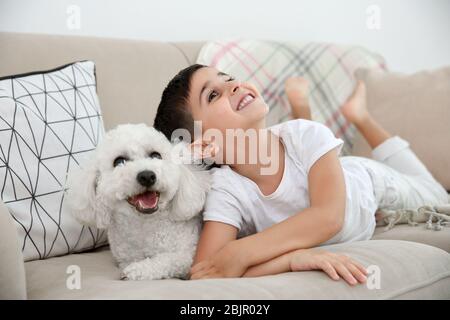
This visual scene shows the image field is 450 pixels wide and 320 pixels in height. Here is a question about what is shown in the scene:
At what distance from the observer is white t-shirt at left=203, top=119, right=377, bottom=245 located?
145cm

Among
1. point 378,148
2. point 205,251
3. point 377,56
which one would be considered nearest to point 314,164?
point 205,251

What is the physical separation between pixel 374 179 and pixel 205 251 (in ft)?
2.28

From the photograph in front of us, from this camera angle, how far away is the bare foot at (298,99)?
2080 mm

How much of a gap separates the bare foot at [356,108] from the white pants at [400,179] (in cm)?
13

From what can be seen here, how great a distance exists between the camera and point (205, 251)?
1.35 metres

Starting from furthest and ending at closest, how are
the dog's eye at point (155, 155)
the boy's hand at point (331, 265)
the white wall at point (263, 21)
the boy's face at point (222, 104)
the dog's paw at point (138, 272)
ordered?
the white wall at point (263, 21)
the boy's face at point (222, 104)
the dog's eye at point (155, 155)
the dog's paw at point (138, 272)
the boy's hand at point (331, 265)

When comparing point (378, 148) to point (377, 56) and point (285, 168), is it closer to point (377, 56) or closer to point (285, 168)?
point (377, 56)

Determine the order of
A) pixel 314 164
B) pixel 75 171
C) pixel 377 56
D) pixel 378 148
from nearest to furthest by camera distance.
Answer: pixel 75 171 < pixel 314 164 < pixel 378 148 < pixel 377 56

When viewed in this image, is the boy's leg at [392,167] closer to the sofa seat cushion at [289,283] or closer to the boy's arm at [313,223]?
the boy's arm at [313,223]

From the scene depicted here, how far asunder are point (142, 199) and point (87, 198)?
12 cm

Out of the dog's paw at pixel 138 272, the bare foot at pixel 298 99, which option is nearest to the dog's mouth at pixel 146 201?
the dog's paw at pixel 138 272

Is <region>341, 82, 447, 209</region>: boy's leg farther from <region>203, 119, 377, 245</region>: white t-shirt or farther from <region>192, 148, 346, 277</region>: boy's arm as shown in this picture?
<region>192, 148, 346, 277</region>: boy's arm

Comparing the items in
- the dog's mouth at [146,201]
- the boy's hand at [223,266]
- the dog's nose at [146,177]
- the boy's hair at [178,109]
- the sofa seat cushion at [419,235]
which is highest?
the boy's hair at [178,109]
